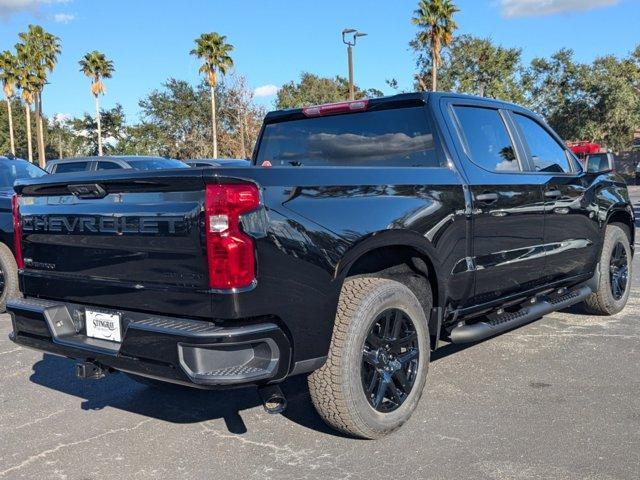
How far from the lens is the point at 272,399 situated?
3066 mm

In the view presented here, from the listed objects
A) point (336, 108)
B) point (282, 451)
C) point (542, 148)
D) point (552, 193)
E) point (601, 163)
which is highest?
point (336, 108)

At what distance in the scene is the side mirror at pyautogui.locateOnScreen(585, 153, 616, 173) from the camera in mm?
5502

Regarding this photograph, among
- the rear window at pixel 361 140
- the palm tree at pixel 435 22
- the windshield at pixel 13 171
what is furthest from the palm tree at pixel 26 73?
the rear window at pixel 361 140

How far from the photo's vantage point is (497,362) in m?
4.94

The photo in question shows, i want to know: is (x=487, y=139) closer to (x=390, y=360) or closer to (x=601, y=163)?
(x=601, y=163)

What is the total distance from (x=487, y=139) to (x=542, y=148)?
885 millimetres

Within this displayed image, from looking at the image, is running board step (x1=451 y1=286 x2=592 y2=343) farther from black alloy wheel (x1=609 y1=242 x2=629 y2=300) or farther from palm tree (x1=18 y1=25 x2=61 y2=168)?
palm tree (x1=18 y1=25 x2=61 y2=168)

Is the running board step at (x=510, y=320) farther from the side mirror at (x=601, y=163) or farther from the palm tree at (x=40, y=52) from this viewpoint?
the palm tree at (x=40, y=52)

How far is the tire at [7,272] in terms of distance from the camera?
6.76m

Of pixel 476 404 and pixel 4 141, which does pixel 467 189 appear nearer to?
pixel 476 404

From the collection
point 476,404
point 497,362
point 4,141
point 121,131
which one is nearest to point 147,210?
point 476,404

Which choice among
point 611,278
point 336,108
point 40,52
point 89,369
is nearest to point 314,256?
point 89,369

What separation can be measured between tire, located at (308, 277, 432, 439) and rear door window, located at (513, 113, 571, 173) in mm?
2019

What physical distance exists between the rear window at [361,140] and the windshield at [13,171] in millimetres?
4346
